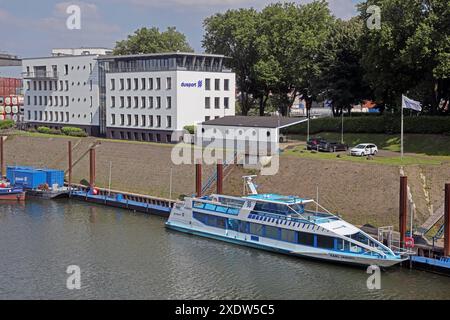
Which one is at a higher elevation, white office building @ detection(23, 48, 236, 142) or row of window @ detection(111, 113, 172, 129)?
white office building @ detection(23, 48, 236, 142)

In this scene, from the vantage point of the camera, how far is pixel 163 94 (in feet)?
271

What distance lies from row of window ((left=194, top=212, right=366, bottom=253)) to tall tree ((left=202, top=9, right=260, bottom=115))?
160 ft

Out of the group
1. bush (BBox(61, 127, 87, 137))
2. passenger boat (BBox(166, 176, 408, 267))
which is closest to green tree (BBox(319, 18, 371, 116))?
passenger boat (BBox(166, 176, 408, 267))

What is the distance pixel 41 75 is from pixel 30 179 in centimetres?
3837

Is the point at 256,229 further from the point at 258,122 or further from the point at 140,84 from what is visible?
the point at 140,84

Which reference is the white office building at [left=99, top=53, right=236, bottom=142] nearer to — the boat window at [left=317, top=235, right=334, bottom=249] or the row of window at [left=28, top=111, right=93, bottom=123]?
the row of window at [left=28, top=111, right=93, bottom=123]

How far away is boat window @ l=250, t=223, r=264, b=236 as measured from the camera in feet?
149

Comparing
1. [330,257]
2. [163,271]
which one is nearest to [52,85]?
[163,271]

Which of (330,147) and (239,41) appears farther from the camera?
(239,41)

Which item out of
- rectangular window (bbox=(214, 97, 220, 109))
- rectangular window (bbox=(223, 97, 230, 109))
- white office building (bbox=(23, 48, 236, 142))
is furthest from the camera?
rectangular window (bbox=(223, 97, 230, 109))

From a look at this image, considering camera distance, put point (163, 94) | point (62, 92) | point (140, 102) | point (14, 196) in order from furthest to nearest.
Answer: point (62, 92)
point (140, 102)
point (163, 94)
point (14, 196)

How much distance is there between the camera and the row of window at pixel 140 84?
3235 inches

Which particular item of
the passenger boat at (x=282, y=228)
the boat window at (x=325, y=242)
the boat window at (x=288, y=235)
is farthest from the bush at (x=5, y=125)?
the boat window at (x=325, y=242)

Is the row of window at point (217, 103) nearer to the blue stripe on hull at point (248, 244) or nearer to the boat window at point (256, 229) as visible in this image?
the blue stripe on hull at point (248, 244)
